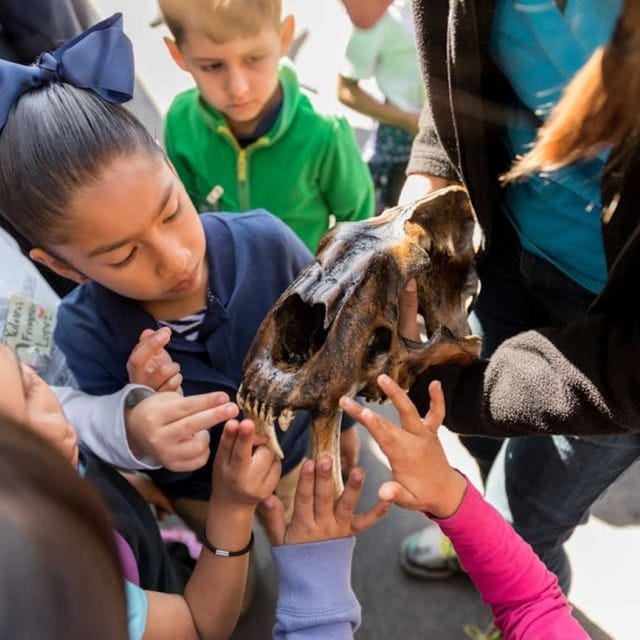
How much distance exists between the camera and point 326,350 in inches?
27.9

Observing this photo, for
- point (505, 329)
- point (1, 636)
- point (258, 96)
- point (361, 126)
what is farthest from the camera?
point (361, 126)

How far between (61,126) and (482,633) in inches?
50.6

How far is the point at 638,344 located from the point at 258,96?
3.40ft

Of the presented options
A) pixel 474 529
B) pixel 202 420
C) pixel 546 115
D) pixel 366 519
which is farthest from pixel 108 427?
pixel 546 115

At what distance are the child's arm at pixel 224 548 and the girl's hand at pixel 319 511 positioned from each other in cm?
4

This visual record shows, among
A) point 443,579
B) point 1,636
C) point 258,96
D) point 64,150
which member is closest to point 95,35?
point 64,150

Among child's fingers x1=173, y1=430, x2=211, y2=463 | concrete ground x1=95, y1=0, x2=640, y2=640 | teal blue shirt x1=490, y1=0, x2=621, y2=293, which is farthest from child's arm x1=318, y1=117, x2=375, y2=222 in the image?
child's fingers x1=173, y1=430, x2=211, y2=463

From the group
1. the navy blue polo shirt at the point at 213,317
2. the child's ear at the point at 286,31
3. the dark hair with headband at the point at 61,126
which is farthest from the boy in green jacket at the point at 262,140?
the dark hair with headband at the point at 61,126

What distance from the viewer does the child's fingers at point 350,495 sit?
2.55 feet

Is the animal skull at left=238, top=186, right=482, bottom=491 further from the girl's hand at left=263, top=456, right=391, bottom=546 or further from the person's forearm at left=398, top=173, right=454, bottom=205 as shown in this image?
the person's forearm at left=398, top=173, right=454, bottom=205

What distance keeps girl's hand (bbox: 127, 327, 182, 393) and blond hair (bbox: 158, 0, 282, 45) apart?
2.29ft

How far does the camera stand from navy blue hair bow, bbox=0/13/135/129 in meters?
0.85

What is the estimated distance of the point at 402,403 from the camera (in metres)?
→ 0.73

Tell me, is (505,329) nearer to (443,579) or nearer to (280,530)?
(280,530)
